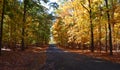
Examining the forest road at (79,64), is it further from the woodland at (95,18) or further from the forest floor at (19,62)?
the woodland at (95,18)

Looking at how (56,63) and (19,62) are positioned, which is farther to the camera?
(19,62)

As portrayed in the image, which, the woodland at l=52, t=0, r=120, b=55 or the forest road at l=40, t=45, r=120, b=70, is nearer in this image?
the forest road at l=40, t=45, r=120, b=70

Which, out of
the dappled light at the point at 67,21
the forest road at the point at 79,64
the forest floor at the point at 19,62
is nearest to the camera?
the forest road at the point at 79,64

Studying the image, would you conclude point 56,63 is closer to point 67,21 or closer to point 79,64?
point 79,64

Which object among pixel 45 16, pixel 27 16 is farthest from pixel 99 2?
pixel 45 16

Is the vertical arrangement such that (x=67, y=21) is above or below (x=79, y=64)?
above

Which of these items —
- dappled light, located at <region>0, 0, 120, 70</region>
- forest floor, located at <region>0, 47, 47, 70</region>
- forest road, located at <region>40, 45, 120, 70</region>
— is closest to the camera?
forest road, located at <region>40, 45, 120, 70</region>

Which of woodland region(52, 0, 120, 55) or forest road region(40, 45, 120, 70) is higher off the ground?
woodland region(52, 0, 120, 55)

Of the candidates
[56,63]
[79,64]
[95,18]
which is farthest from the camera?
[95,18]

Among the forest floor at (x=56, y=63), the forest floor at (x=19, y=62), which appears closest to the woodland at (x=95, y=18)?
the forest floor at (x=56, y=63)

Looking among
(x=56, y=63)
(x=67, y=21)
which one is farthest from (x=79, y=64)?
(x=67, y=21)

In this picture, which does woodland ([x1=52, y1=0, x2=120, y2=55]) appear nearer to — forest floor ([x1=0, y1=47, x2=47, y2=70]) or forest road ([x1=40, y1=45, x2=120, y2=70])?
forest road ([x1=40, y1=45, x2=120, y2=70])

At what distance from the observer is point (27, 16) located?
42500mm

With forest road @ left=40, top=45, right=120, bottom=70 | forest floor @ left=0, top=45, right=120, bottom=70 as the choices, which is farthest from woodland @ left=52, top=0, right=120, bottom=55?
forest road @ left=40, top=45, right=120, bottom=70
